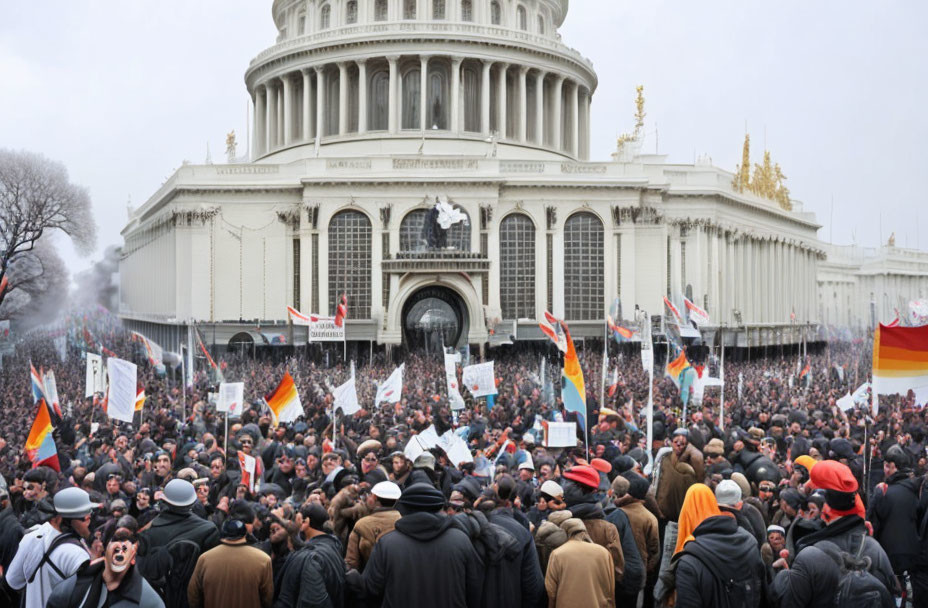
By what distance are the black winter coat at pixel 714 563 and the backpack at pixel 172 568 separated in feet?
12.8

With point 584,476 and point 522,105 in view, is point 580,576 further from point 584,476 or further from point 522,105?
point 522,105

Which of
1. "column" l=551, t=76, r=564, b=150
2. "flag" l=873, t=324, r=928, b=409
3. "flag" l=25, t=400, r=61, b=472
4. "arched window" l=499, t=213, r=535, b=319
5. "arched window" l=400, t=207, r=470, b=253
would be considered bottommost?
"flag" l=25, t=400, r=61, b=472

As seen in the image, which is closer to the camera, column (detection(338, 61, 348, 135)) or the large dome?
the large dome

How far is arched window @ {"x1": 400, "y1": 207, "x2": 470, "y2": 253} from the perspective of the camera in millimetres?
51312

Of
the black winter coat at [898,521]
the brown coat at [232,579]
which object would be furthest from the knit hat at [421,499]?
the black winter coat at [898,521]

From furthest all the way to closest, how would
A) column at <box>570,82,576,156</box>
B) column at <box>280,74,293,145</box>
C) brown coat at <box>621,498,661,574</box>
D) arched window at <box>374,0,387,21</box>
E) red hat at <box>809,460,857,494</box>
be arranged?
column at <box>570,82,576,156</box> → column at <box>280,74,293,145</box> → arched window at <box>374,0,387,21</box> → brown coat at <box>621,498,661,574</box> → red hat at <box>809,460,857,494</box>

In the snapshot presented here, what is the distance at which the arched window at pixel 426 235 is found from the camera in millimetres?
51312

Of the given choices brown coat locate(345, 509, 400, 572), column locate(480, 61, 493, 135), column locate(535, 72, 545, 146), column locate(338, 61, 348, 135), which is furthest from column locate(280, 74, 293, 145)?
brown coat locate(345, 509, 400, 572)

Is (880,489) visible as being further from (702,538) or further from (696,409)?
(696,409)

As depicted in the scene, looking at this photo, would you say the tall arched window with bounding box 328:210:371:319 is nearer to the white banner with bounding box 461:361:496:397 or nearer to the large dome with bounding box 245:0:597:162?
the large dome with bounding box 245:0:597:162

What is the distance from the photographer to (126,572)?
6828 millimetres

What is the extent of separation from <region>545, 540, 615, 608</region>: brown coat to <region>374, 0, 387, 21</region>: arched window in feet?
202

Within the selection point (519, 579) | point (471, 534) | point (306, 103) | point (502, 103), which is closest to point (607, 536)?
point (519, 579)

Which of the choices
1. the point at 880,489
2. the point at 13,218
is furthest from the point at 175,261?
the point at 880,489
